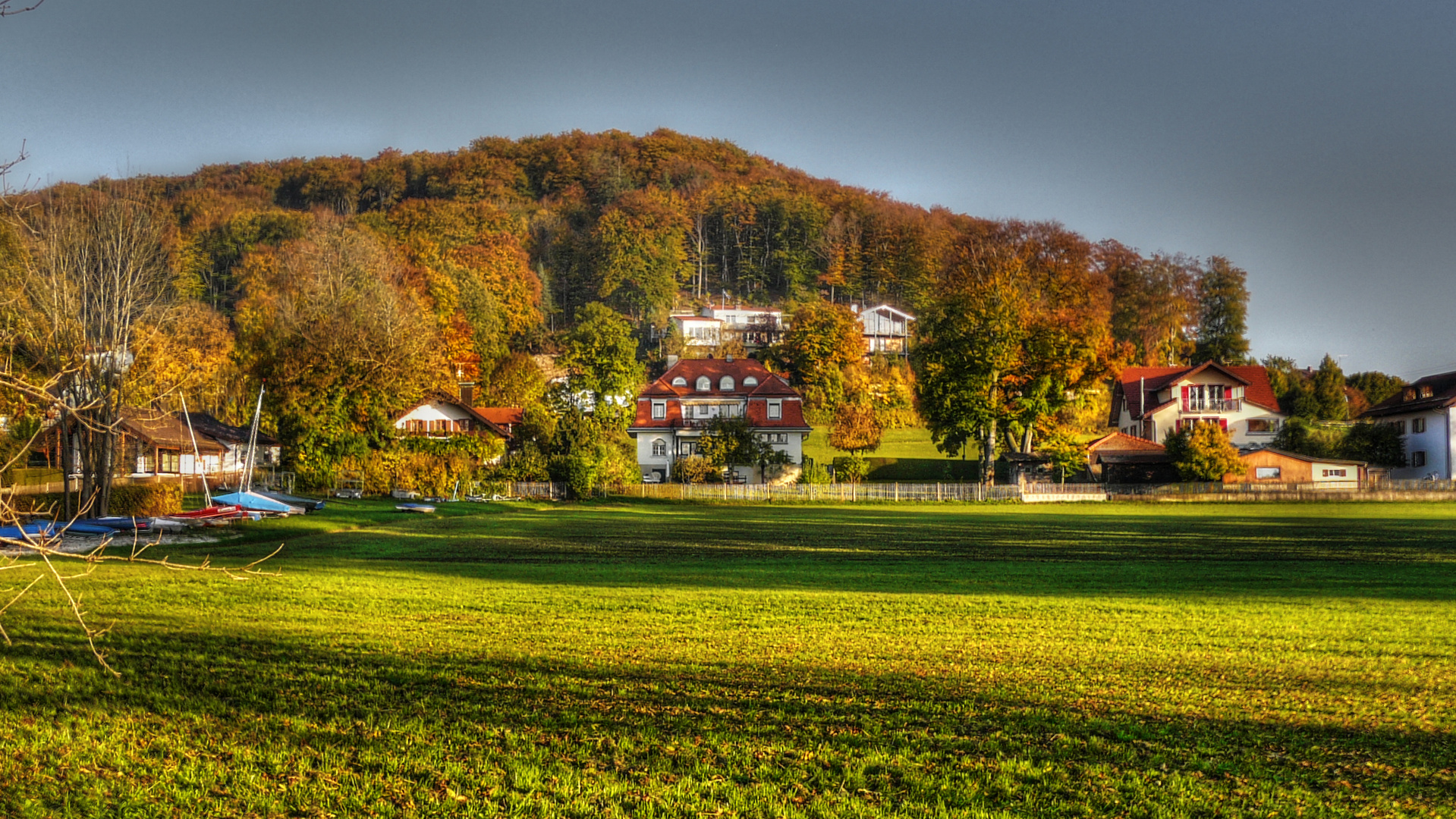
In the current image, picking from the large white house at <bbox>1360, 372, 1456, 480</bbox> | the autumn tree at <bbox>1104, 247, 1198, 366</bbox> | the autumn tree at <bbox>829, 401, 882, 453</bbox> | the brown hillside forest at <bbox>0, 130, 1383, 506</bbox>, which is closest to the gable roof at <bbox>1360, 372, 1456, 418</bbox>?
the large white house at <bbox>1360, 372, 1456, 480</bbox>

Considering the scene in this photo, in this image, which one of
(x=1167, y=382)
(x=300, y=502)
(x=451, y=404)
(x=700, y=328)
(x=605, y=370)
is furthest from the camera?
(x=700, y=328)

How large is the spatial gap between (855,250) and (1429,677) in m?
138

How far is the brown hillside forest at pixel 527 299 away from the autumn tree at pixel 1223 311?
230 millimetres

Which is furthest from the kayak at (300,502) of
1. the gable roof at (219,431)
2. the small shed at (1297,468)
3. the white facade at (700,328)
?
the white facade at (700,328)

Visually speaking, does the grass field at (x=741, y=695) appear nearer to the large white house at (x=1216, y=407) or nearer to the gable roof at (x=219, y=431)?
the gable roof at (x=219, y=431)

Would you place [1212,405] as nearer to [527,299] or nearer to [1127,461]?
[1127,461]

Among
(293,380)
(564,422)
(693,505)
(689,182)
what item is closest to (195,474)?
(293,380)

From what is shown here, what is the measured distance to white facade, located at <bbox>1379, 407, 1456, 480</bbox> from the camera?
63.6 metres

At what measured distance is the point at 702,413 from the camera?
72.4m

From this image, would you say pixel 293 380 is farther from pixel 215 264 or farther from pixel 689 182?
pixel 689 182

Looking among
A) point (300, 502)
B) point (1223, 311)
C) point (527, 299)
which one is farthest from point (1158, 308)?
point (300, 502)

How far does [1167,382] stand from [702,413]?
1457 inches

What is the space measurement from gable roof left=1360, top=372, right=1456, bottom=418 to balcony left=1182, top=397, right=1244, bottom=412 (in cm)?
948

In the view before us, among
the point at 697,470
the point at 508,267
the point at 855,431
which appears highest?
the point at 508,267
